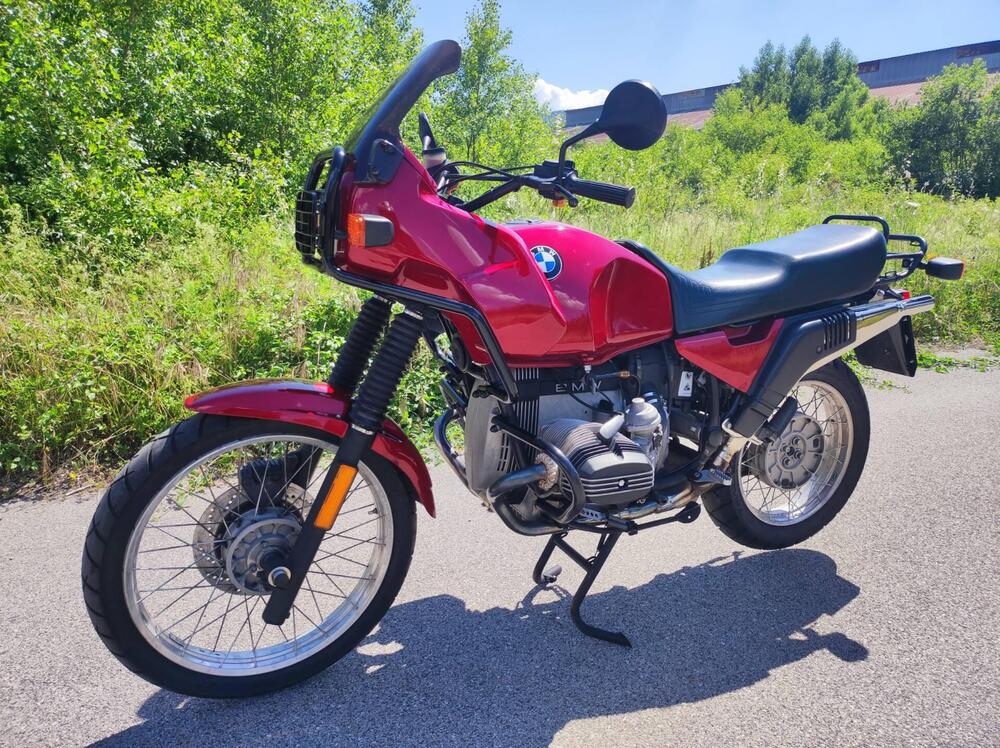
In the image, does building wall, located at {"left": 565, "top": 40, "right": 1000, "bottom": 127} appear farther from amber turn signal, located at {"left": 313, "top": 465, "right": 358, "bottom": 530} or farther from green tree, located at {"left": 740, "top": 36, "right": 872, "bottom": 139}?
amber turn signal, located at {"left": 313, "top": 465, "right": 358, "bottom": 530}

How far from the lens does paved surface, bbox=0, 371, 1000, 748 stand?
213 centimetres

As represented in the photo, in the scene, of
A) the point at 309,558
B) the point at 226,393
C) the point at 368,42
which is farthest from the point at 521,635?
the point at 368,42

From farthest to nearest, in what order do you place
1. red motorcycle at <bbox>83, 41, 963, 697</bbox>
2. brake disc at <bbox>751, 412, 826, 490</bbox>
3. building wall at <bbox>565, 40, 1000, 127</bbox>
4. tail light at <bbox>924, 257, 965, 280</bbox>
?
1. building wall at <bbox>565, 40, 1000, 127</bbox>
2. brake disc at <bbox>751, 412, 826, 490</bbox>
3. tail light at <bbox>924, 257, 965, 280</bbox>
4. red motorcycle at <bbox>83, 41, 963, 697</bbox>

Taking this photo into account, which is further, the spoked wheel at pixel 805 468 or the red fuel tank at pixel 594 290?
the spoked wheel at pixel 805 468

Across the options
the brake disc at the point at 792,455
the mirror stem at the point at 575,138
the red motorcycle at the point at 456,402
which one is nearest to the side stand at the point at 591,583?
the red motorcycle at the point at 456,402

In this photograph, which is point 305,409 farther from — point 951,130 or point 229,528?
point 951,130

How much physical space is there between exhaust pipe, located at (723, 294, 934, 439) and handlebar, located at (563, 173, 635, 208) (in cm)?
100

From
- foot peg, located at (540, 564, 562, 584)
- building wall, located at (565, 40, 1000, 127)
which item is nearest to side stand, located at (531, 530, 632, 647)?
foot peg, located at (540, 564, 562, 584)

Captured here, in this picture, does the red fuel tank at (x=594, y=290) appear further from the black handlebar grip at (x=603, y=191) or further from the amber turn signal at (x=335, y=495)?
the amber turn signal at (x=335, y=495)

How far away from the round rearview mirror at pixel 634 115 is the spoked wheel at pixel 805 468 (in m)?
1.52

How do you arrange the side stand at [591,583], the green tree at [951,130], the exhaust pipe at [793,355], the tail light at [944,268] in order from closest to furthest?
the side stand at [591,583], the exhaust pipe at [793,355], the tail light at [944,268], the green tree at [951,130]

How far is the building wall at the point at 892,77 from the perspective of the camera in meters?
49.6

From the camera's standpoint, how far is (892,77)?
56781 millimetres

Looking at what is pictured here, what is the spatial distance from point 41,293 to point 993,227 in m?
12.0
